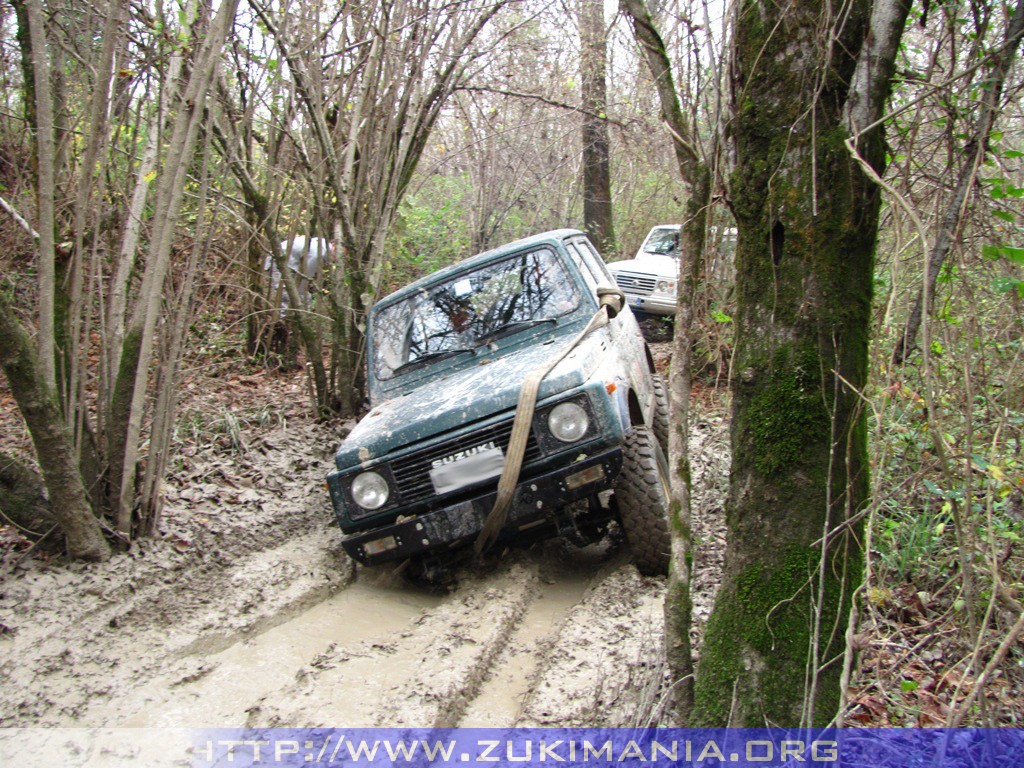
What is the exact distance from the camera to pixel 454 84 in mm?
7258

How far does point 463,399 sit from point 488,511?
0.57 m

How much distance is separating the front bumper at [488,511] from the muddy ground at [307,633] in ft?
1.04

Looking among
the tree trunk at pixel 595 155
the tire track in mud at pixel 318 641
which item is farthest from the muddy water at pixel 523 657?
the tree trunk at pixel 595 155

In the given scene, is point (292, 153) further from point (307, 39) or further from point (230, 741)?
point (230, 741)

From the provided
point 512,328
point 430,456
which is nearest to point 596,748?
point 430,456

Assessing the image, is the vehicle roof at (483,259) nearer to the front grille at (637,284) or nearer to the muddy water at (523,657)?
the muddy water at (523,657)

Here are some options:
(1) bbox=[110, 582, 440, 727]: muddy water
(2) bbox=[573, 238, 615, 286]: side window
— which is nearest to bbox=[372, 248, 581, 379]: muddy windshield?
(2) bbox=[573, 238, 615, 286]: side window

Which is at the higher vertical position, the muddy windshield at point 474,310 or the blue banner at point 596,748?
the muddy windshield at point 474,310

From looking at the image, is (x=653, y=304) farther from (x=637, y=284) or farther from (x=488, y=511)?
(x=488, y=511)

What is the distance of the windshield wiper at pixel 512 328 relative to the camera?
4.84 m

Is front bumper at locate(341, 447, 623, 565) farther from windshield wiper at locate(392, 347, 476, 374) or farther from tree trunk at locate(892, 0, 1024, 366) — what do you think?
tree trunk at locate(892, 0, 1024, 366)

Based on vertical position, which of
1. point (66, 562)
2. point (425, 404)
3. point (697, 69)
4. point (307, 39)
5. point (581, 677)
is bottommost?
point (581, 677)

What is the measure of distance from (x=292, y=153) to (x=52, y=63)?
2670 mm

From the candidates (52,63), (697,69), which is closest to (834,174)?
(697,69)
